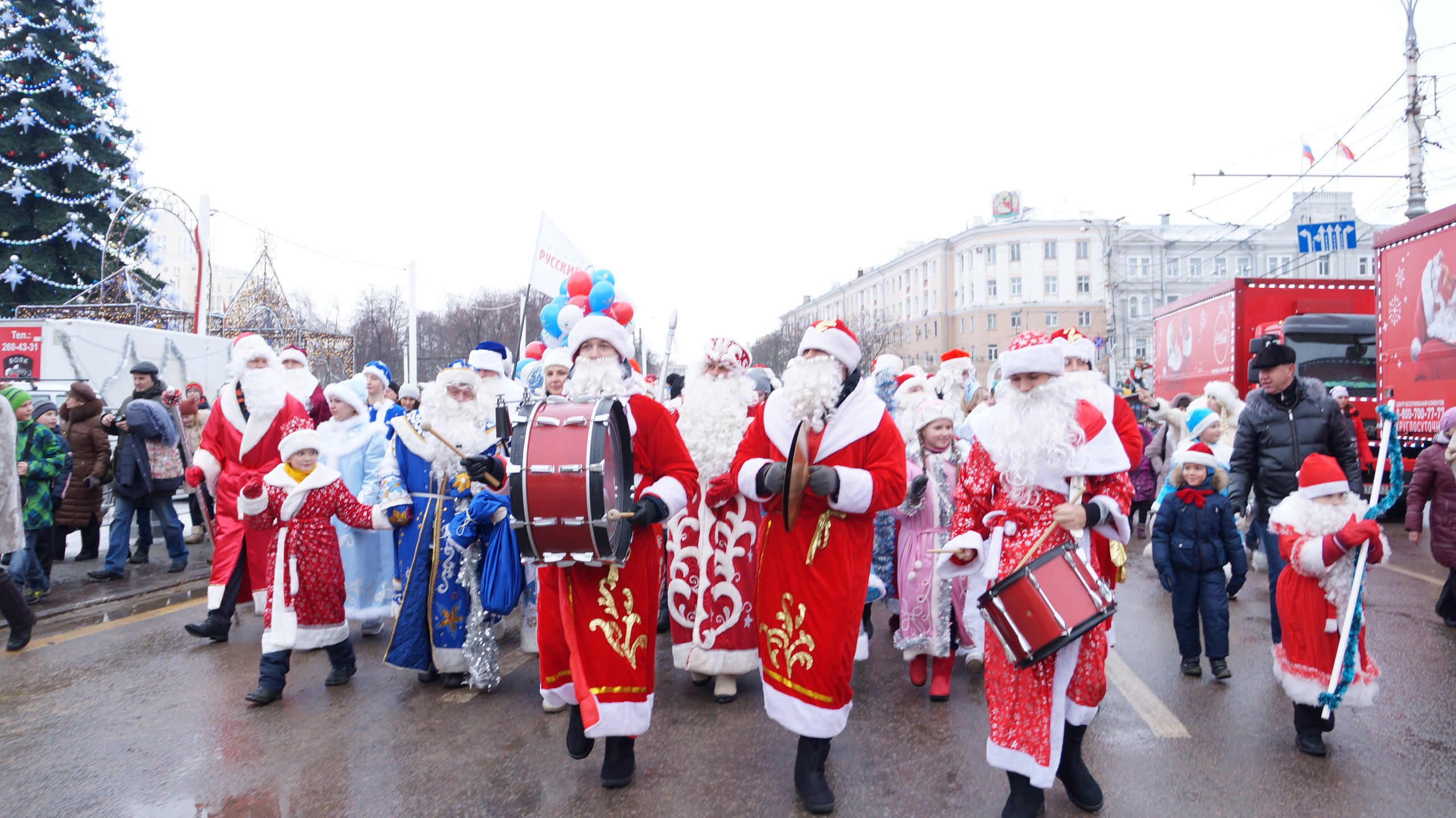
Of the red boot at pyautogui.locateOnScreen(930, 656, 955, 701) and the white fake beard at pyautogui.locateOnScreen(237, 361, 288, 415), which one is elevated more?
the white fake beard at pyautogui.locateOnScreen(237, 361, 288, 415)

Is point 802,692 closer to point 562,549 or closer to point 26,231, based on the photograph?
point 562,549

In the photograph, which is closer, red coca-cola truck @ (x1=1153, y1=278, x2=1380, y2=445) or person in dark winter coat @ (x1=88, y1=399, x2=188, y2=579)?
person in dark winter coat @ (x1=88, y1=399, x2=188, y2=579)

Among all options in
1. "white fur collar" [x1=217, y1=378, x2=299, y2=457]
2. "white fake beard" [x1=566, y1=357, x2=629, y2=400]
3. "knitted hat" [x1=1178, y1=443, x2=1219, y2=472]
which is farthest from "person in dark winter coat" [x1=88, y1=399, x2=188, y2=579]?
"knitted hat" [x1=1178, y1=443, x2=1219, y2=472]

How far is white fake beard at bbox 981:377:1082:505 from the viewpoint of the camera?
11.1ft

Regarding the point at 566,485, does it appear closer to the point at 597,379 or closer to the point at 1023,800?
the point at 597,379

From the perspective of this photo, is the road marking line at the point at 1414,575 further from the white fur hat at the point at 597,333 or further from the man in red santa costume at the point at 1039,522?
the white fur hat at the point at 597,333

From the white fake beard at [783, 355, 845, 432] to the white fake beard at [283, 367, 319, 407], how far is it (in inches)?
172

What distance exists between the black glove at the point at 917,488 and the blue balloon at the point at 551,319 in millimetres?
3632

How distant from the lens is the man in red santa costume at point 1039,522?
10.8 feet

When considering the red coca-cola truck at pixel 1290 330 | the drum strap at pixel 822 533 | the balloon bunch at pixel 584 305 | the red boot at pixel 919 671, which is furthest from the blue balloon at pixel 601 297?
the red coca-cola truck at pixel 1290 330

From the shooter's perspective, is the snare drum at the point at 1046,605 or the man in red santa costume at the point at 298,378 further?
the man in red santa costume at the point at 298,378

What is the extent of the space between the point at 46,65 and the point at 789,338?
4461 cm

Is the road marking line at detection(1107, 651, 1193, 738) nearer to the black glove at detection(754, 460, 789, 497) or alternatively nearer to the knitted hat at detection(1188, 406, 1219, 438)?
the knitted hat at detection(1188, 406, 1219, 438)

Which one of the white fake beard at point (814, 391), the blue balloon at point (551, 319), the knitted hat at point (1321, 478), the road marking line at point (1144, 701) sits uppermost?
the blue balloon at point (551, 319)
